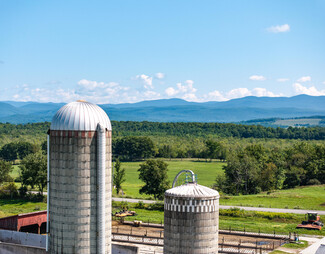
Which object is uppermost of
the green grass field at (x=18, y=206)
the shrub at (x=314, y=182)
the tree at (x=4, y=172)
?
the tree at (x=4, y=172)

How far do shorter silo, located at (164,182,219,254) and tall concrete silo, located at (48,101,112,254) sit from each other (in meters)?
4.70

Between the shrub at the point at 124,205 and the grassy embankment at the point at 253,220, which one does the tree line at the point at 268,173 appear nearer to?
the shrub at the point at 124,205

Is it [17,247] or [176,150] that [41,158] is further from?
[176,150]

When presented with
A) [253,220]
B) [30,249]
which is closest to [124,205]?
[253,220]

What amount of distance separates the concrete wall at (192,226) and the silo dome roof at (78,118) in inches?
275

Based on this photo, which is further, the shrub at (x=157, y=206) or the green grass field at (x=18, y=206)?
the shrub at (x=157, y=206)

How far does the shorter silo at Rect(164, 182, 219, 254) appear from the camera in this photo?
26891 mm

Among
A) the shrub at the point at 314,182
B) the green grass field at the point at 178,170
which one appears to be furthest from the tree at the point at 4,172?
the shrub at the point at 314,182

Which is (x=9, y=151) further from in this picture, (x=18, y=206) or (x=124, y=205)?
(x=124, y=205)

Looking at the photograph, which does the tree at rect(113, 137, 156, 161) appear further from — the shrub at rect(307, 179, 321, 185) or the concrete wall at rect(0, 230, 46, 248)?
the concrete wall at rect(0, 230, 46, 248)

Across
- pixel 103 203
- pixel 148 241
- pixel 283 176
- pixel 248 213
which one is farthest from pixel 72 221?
pixel 283 176

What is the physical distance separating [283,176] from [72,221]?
6754 centimetres

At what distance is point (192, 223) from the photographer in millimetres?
26875

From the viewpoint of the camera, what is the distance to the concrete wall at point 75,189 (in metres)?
28.5
